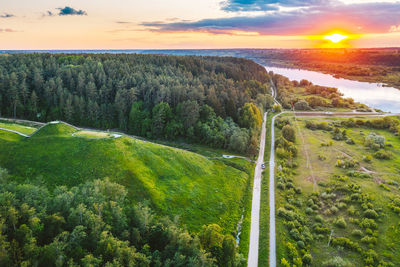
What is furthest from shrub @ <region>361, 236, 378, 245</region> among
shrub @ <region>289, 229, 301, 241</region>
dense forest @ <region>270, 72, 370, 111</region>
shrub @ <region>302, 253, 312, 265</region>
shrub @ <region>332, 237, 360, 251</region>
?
dense forest @ <region>270, 72, 370, 111</region>

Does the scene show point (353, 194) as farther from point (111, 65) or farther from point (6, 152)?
point (111, 65)

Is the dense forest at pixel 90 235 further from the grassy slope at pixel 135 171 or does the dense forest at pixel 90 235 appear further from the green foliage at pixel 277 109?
the green foliage at pixel 277 109

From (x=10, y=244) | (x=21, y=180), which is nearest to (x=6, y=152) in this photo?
(x=21, y=180)

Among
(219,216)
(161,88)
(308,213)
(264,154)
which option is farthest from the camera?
(161,88)

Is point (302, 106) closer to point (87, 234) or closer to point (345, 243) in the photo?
point (345, 243)

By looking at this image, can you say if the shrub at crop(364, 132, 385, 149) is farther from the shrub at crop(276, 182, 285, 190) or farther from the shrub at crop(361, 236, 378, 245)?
the shrub at crop(361, 236, 378, 245)

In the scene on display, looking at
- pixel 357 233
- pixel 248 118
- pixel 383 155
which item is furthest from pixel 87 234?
pixel 383 155
